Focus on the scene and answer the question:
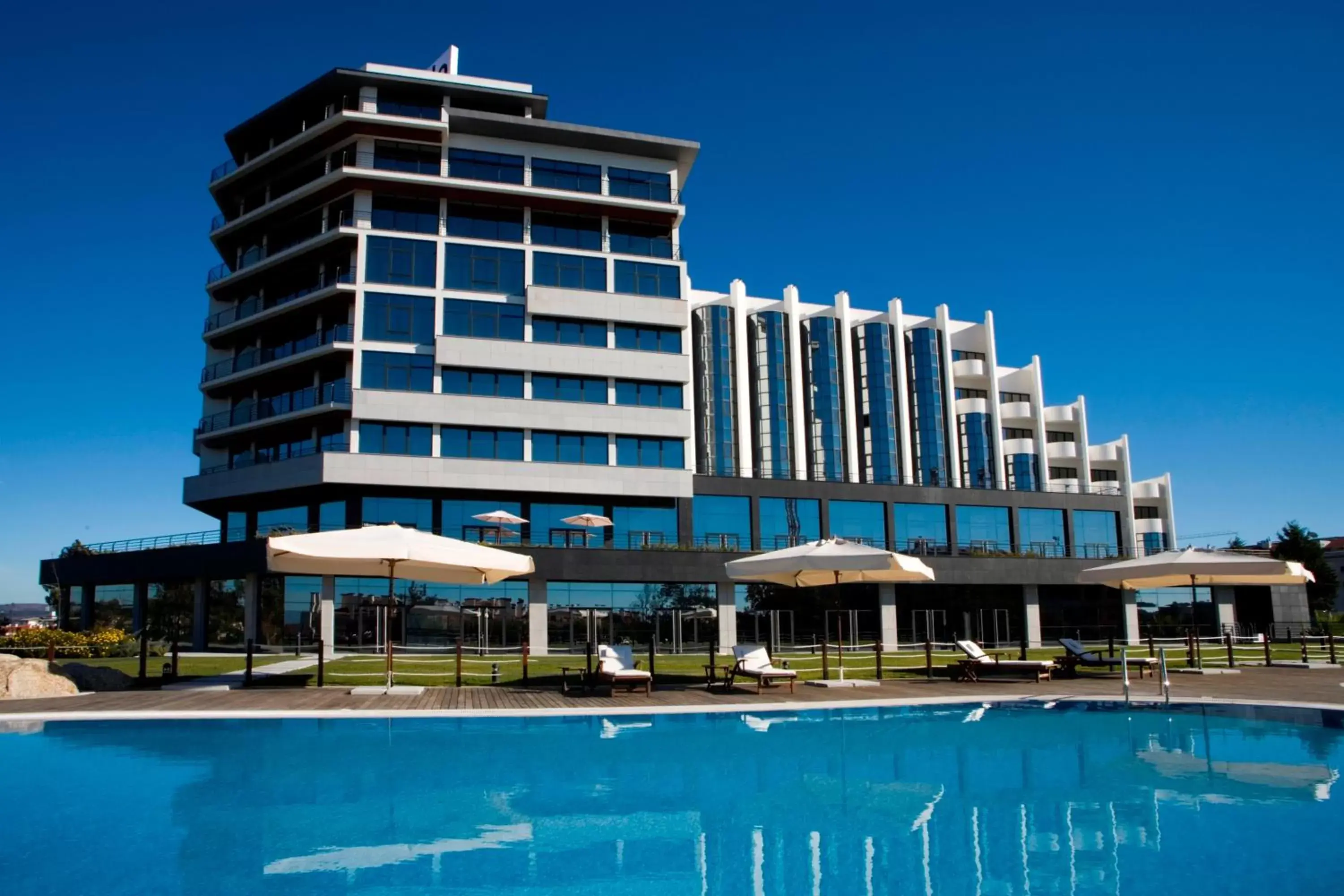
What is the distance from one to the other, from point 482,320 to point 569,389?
4.72 m

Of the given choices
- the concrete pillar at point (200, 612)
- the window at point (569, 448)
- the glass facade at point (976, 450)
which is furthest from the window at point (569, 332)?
the glass facade at point (976, 450)

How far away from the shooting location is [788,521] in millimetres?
43406

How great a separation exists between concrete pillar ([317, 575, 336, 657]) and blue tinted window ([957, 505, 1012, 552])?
94.3 ft

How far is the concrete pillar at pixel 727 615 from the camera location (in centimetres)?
4050

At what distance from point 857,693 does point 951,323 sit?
44.4 m

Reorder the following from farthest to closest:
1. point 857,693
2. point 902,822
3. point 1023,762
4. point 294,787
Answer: point 857,693
point 1023,762
point 294,787
point 902,822

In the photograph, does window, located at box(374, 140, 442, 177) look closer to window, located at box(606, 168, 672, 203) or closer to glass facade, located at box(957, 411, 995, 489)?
window, located at box(606, 168, 672, 203)

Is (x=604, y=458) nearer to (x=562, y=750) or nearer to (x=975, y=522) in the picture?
(x=975, y=522)

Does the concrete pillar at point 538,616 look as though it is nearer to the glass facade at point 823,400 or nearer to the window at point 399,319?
the window at point 399,319

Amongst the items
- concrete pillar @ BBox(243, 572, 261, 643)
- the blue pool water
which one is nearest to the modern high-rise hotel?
concrete pillar @ BBox(243, 572, 261, 643)

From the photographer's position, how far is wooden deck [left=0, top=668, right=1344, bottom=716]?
51.1 feet

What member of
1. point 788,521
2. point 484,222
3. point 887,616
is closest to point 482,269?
point 484,222

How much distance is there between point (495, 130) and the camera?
139 feet

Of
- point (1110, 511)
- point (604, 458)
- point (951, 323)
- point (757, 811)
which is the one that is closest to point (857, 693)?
point (757, 811)
